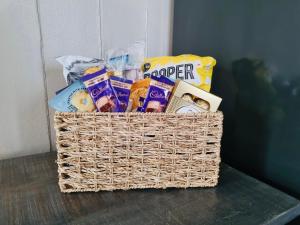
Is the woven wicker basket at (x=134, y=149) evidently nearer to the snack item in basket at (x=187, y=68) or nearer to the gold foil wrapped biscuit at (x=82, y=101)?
the gold foil wrapped biscuit at (x=82, y=101)

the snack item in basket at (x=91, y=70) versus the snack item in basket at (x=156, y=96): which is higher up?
the snack item in basket at (x=91, y=70)

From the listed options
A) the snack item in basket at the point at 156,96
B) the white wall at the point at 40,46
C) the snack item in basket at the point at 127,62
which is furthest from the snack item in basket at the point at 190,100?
the white wall at the point at 40,46

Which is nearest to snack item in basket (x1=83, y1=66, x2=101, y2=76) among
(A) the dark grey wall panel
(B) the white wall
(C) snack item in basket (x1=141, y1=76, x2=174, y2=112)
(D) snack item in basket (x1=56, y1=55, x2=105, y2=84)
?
(D) snack item in basket (x1=56, y1=55, x2=105, y2=84)

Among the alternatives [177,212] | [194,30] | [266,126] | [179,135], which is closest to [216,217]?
[177,212]

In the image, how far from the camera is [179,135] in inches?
24.9

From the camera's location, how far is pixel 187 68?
0.79 meters

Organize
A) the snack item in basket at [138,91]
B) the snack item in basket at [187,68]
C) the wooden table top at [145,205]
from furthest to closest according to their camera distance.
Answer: the snack item in basket at [187,68] < the snack item in basket at [138,91] < the wooden table top at [145,205]

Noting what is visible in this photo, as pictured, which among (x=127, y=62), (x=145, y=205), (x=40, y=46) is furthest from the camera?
(x=40, y=46)

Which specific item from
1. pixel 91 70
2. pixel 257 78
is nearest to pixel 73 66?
pixel 91 70

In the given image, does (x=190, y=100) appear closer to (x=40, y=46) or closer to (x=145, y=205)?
(x=145, y=205)

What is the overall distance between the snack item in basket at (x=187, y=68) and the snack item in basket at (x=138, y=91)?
0.11m

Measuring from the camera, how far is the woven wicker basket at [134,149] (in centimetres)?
61

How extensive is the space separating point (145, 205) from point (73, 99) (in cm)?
28

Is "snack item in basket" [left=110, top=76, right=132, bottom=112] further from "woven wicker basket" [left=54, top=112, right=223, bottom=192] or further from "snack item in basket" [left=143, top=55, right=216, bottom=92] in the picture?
"snack item in basket" [left=143, top=55, right=216, bottom=92]
